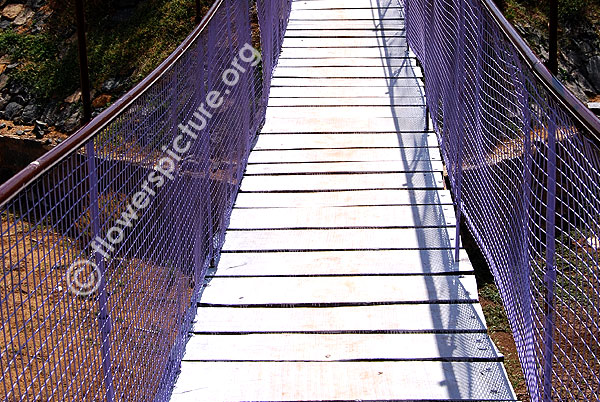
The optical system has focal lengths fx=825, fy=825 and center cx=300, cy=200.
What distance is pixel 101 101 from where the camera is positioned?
1123cm

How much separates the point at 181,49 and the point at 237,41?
172cm

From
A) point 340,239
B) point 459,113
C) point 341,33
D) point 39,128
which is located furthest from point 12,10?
point 459,113

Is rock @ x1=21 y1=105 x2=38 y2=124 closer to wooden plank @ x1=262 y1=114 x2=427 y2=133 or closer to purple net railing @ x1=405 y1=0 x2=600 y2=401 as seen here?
wooden plank @ x1=262 y1=114 x2=427 y2=133

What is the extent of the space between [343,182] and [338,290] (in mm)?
1169

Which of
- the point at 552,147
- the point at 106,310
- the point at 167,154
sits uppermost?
the point at 552,147

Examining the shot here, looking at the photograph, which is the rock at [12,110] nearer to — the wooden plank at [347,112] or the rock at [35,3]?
the rock at [35,3]

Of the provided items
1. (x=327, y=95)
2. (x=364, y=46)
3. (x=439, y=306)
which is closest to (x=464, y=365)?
(x=439, y=306)

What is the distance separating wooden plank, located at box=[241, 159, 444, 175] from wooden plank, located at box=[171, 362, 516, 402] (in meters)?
1.87

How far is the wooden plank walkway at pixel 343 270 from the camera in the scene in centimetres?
333

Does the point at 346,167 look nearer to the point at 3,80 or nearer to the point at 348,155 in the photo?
the point at 348,155

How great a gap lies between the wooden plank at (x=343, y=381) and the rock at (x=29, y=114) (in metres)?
8.90

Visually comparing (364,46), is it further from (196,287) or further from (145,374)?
(145,374)

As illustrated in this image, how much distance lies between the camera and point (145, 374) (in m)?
2.91

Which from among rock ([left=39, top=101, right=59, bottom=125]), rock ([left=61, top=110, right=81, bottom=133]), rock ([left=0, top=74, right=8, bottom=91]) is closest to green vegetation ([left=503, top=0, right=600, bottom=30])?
rock ([left=61, top=110, right=81, bottom=133])
